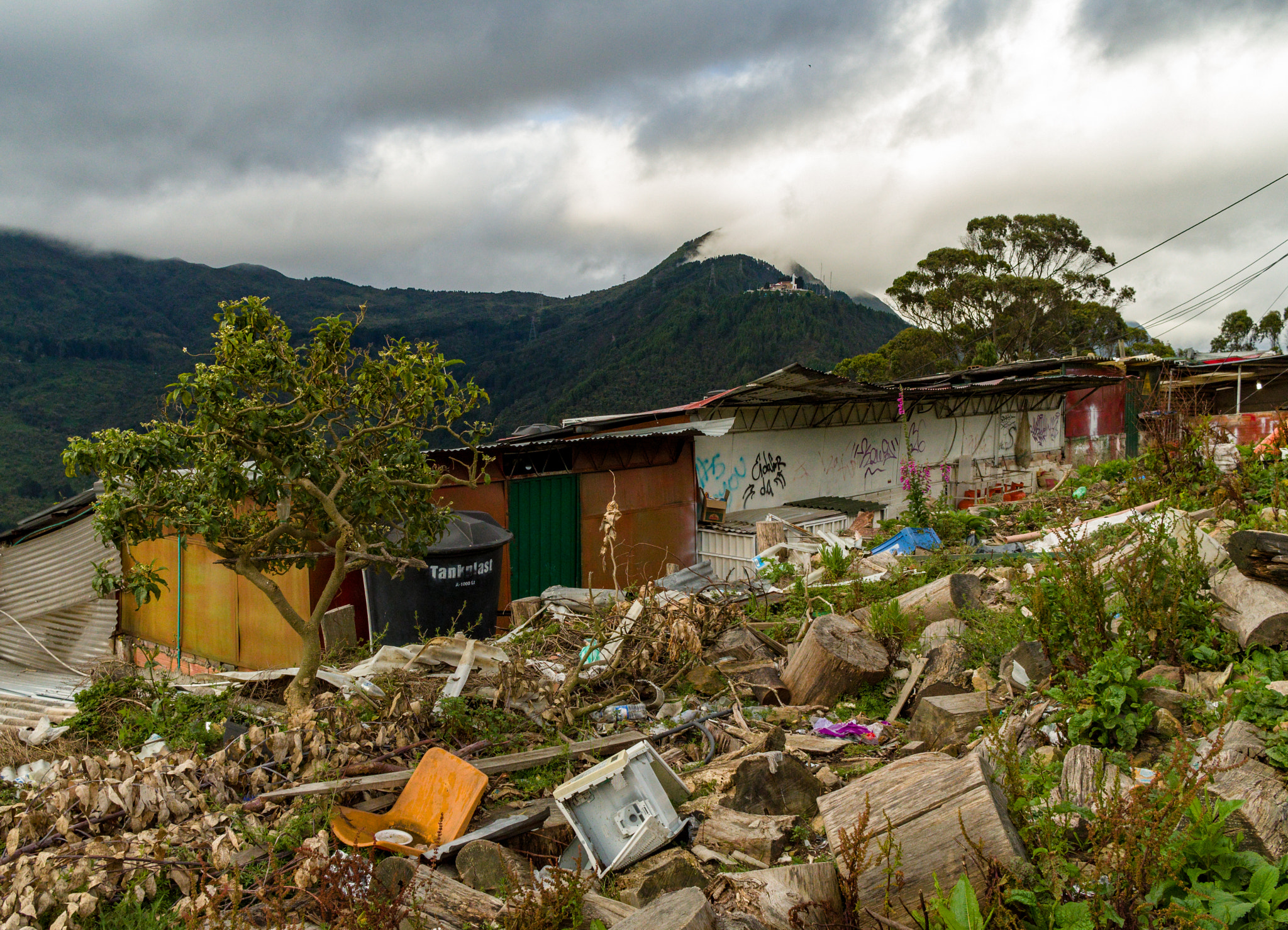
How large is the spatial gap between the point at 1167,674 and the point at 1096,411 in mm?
23802

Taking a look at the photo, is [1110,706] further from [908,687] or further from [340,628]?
[340,628]

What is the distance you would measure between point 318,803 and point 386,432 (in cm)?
A: 236

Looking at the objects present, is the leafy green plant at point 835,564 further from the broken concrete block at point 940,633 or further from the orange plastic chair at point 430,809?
the orange plastic chair at point 430,809

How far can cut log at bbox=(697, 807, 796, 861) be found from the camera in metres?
3.35

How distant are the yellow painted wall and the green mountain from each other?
15.5m

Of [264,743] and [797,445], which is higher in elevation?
[797,445]

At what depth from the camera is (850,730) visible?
4852mm

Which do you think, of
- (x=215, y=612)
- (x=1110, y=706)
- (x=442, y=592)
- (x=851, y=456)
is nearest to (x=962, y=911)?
Result: (x=1110, y=706)

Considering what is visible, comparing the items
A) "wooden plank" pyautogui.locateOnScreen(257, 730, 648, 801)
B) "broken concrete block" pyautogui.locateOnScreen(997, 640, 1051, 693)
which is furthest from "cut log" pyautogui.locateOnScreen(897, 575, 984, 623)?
"wooden plank" pyautogui.locateOnScreen(257, 730, 648, 801)

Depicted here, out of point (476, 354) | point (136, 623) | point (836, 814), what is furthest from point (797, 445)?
point (476, 354)

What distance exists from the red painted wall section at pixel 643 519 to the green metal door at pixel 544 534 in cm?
17

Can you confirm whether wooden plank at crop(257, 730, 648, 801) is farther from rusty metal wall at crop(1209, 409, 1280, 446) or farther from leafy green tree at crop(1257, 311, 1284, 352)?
leafy green tree at crop(1257, 311, 1284, 352)

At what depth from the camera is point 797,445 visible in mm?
14961

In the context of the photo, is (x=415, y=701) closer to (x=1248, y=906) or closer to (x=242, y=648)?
(x=1248, y=906)
